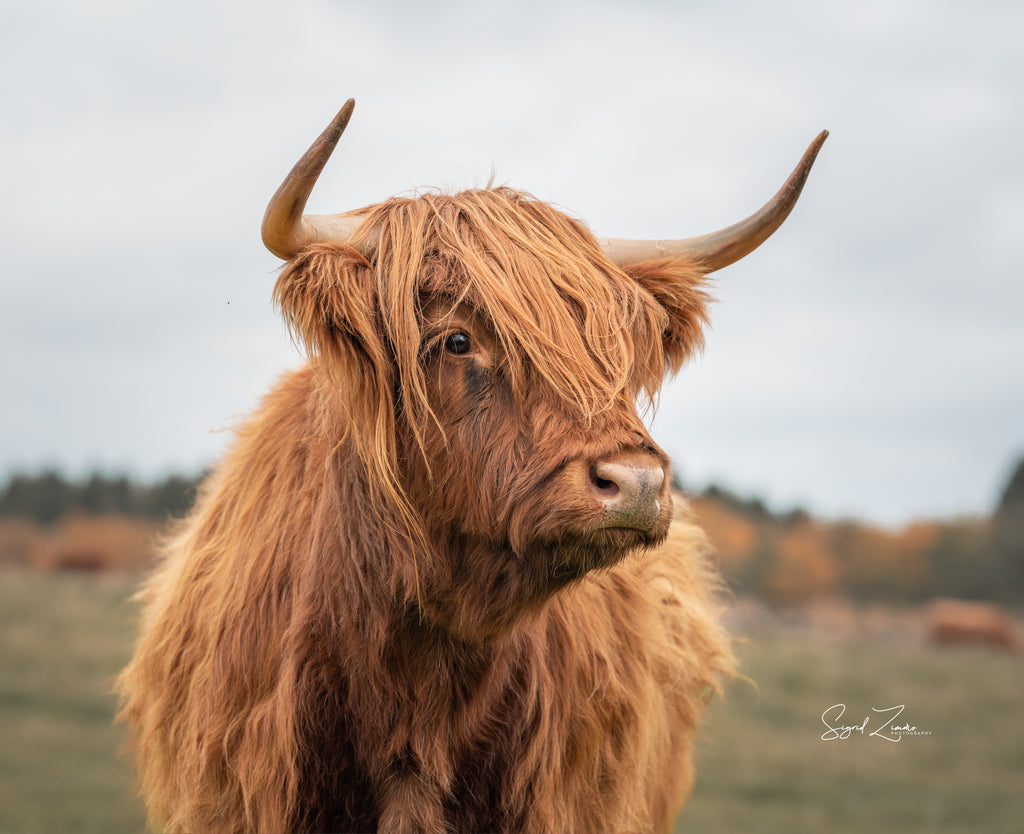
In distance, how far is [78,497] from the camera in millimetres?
39062

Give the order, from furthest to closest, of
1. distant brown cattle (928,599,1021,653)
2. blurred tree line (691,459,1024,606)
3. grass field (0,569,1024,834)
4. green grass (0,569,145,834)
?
blurred tree line (691,459,1024,606)
distant brown cattle (928,599,1021,653)
grass field (0,569,1024,834)
green grass (0,569,145,834)

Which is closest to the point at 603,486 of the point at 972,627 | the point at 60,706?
the point at 60,706

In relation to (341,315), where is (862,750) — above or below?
below

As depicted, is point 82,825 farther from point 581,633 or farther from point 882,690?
point 882,690

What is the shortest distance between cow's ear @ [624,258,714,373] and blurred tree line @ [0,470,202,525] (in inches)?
1303

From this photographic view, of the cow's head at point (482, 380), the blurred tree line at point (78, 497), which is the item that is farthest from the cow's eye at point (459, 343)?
the blurred tree line at point (78, 497)

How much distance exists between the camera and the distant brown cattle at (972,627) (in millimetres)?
27969

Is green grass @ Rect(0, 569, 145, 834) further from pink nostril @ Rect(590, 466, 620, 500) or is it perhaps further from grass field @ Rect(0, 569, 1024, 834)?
pink nostril @ Rect(590, 466, 620, 500)

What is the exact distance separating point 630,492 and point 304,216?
4.27 feet

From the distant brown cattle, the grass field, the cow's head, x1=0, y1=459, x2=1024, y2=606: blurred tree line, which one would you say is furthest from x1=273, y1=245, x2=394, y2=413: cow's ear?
the distant brown cattle

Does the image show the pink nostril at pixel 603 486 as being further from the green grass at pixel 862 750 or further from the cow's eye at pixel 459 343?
the green grass at pixel 862 750

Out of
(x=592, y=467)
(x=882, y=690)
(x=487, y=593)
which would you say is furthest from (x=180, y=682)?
(x=882, y=690)

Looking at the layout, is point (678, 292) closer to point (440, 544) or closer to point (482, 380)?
point (482, 380)

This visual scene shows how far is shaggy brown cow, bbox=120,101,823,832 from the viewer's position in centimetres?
259
